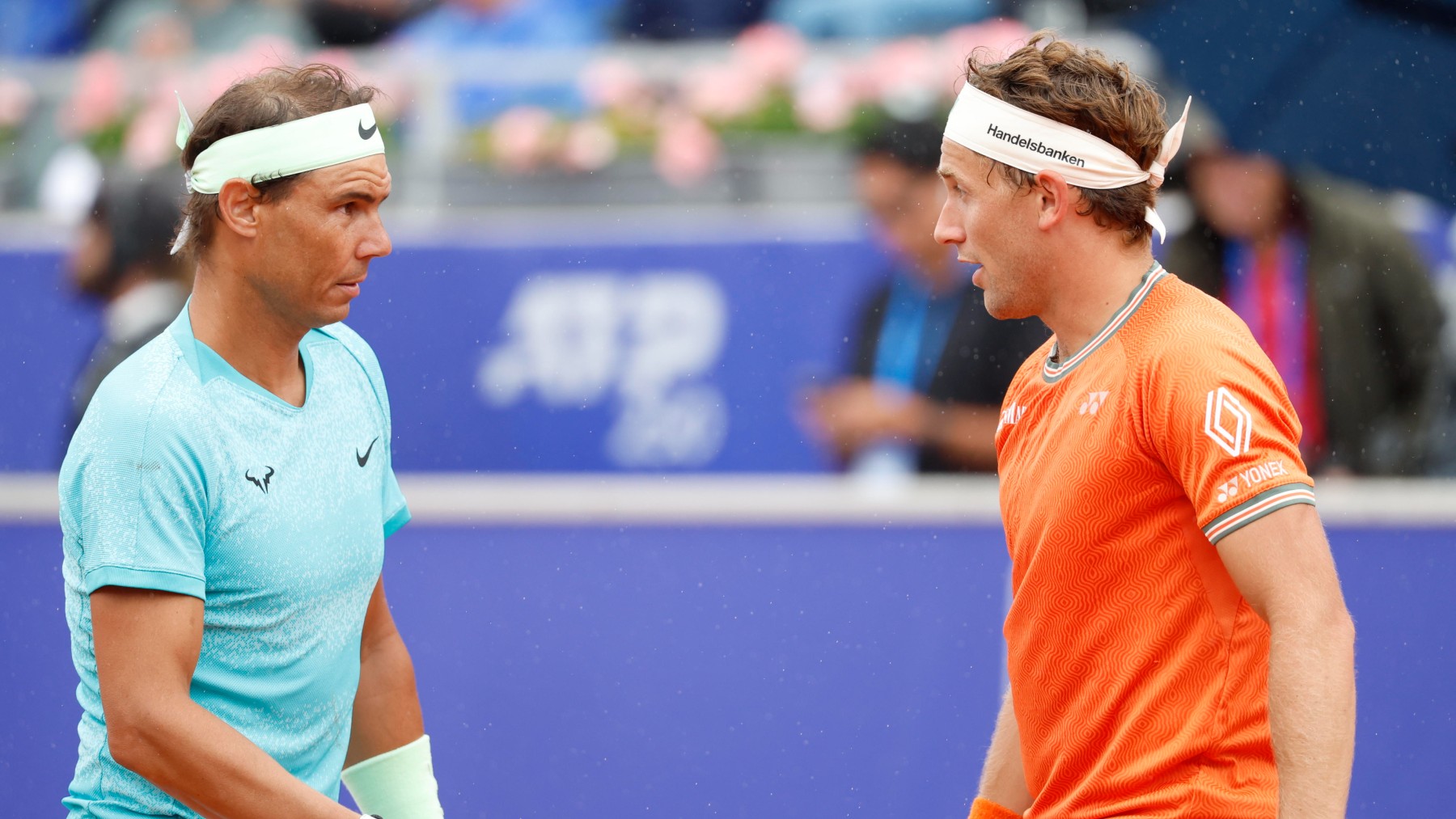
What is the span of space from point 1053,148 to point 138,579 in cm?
154

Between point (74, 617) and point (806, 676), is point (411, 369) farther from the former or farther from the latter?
point (74, 617)

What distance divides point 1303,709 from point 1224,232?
365 centimetres

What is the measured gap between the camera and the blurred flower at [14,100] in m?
7.16

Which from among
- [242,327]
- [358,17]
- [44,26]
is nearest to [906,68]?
[358,17]

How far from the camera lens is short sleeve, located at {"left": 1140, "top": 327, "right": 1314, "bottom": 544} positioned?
2037 millimetres

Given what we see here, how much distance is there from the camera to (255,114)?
7.84 feet

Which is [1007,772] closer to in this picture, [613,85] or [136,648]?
[136,648]

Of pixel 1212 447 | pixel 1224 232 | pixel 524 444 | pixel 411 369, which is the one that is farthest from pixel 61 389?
pixel 1212 447

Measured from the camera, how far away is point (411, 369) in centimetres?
573

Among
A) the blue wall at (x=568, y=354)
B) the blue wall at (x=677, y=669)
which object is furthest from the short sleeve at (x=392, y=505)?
the blue wall at (x=568, y=354)

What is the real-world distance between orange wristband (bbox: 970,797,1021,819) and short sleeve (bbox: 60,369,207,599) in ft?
4.53

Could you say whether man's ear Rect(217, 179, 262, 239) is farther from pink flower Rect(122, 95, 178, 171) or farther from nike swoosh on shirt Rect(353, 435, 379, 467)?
pink flower Rect(122, 95, 178, 171)

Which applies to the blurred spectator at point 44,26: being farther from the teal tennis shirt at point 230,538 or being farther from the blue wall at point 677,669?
the teal tennis shirt at point 230,538

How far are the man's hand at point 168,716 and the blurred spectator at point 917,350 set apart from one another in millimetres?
3371
